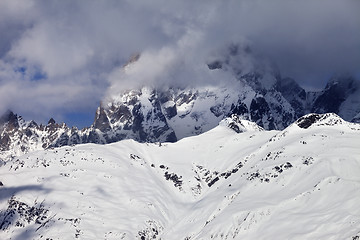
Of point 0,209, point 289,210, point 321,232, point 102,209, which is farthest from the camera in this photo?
point 102,209

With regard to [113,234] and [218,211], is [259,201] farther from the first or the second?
[113,234]

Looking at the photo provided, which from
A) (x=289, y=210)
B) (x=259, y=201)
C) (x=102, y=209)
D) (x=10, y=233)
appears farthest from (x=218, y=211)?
(x=10, y=233)

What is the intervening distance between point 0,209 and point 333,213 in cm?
10978

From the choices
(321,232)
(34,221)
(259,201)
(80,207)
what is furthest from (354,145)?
(34,221)

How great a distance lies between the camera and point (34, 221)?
172 m

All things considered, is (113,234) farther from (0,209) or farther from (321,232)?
(321,232)

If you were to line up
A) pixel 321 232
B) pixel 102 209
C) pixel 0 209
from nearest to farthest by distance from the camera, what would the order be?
pixel 321 232 → pixel 0 209 → pixel 102 209

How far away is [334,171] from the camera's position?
Result: 6914 inches

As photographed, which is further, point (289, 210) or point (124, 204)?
point (124, 204)

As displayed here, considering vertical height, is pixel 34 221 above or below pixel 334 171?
above

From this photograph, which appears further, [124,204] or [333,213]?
[124,204]

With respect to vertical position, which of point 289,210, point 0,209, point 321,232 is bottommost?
point 321,232

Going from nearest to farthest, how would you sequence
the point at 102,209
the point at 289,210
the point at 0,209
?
the point at 289,210, the point at 0,209, the point at 102,209

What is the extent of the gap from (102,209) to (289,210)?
68054 mm
